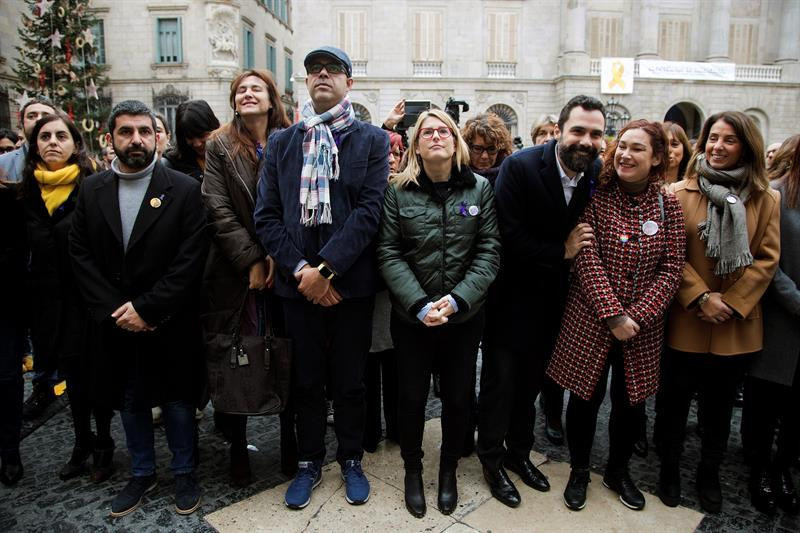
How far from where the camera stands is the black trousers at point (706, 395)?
3131 millimetres

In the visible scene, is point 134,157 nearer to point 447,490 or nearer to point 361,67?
point 447,490

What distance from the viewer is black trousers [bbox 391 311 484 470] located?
304 cm

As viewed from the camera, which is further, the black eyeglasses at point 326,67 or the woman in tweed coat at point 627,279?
the black eyeglasses at point 326,67

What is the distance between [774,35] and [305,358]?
32.8 meters

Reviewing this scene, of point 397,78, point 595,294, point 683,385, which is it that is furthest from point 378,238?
point 397,78

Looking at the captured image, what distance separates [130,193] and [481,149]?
2417mm

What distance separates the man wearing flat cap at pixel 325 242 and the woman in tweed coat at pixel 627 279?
3.98 ft

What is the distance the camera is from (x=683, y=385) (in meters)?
3.18

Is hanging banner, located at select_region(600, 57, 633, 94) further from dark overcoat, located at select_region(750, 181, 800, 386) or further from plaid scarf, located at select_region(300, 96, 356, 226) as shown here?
plaid scarf, located at select_region(300, 96, 356, 226)

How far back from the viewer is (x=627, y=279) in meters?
2.98

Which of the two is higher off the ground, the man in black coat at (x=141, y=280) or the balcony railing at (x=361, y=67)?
the balcony railing at (x=361, y=67)

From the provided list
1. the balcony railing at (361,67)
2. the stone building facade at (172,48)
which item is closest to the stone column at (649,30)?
the balcony railing at (361,67)

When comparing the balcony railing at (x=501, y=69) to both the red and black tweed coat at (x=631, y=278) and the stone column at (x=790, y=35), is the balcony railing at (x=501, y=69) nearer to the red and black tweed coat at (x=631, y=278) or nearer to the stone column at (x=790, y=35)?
the stone column at (x=790, y=35)

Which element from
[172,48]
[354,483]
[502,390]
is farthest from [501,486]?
[172,48]
